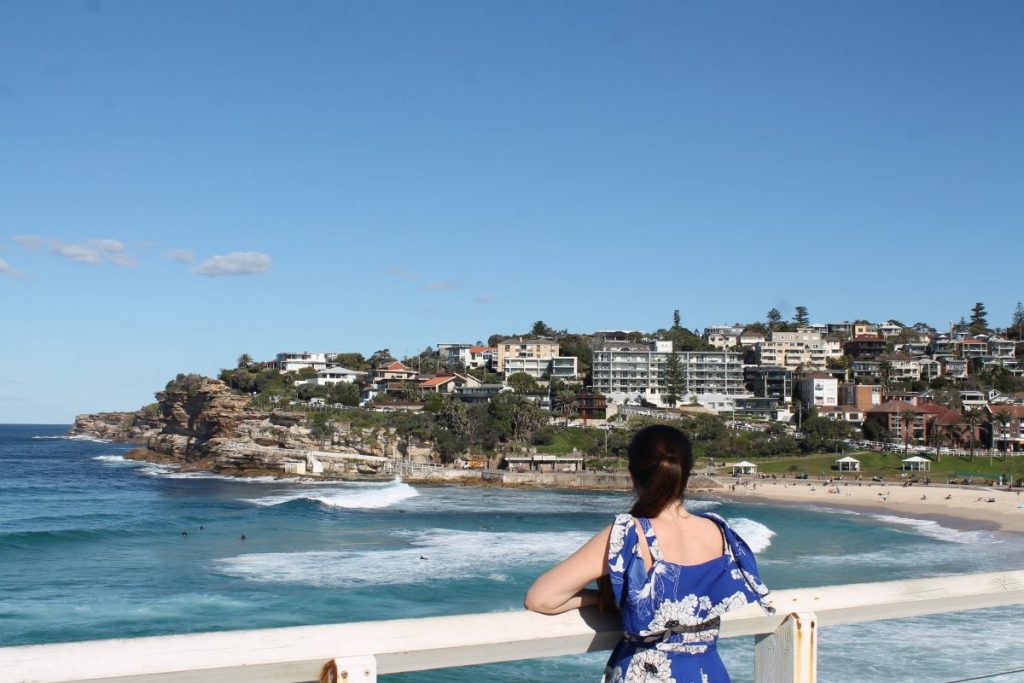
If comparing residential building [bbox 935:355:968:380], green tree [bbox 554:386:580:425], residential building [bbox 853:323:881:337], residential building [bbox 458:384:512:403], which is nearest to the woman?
green tree [bbox 554:386:580:425]

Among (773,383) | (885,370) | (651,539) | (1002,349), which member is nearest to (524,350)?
(773,383)

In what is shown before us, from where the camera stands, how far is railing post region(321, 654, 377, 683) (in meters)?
1.92

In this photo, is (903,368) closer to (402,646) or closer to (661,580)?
(661,580)

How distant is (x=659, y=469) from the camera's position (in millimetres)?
2473

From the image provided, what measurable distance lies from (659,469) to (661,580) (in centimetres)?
31

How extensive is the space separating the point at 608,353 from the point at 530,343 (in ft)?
43.8

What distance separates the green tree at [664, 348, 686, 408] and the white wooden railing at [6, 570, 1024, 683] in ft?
326

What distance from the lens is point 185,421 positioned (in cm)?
8781

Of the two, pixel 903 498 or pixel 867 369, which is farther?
pixel 867 369

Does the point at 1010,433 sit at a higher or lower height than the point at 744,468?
higher

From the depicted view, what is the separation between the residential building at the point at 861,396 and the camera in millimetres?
97475

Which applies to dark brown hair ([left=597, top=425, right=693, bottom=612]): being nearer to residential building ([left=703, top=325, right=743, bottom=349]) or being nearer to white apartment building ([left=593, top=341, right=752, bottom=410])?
white apartment building ([left=593, top=341, right=752, bottom=410])

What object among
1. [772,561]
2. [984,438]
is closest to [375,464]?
[772,561]

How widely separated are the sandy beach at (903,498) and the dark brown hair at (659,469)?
155 ft
